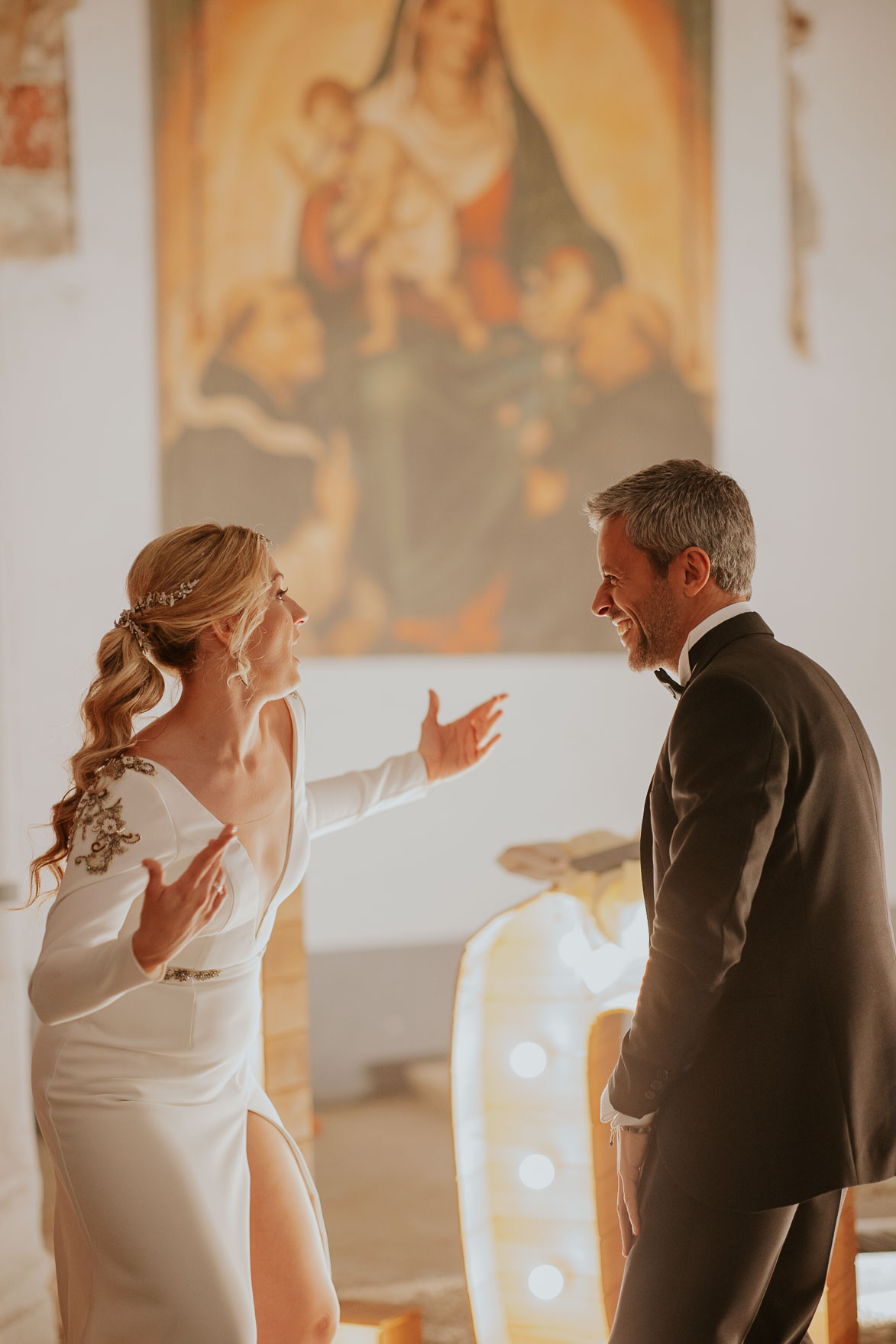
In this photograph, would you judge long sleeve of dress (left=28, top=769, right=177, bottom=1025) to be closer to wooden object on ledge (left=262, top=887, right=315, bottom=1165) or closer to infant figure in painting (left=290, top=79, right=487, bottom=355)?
wooden object on ledge (left=262, top=887, right=315, bottom=1165)

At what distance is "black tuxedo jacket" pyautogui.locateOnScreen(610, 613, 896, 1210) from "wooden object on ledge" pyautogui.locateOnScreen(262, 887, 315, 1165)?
37.9 inches

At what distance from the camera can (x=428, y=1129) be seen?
18.9 ft

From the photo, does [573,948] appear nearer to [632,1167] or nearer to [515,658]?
[632,1167]

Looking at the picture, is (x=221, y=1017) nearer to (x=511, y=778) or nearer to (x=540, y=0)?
(x=511, y=778)

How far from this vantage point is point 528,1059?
2707mm

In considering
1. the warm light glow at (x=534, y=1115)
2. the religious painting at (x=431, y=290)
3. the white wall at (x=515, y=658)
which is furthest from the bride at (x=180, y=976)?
the religious painting at (x=431, y=290)

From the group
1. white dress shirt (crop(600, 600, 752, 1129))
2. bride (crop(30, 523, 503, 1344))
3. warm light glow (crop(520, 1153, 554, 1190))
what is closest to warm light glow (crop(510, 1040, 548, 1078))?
warm light glow (crop(520, 1153, 554, 1190))

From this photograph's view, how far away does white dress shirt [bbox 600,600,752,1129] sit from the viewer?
196cm

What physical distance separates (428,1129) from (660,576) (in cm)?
431

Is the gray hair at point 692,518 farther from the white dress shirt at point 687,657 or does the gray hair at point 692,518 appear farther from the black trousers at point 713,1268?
the black trousers at point 713,1268

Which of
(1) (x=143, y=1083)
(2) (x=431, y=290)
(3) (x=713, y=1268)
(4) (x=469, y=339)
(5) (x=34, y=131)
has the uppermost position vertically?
(5) (x=34, y=131)

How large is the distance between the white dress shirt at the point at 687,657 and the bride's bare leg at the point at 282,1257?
2.02 ft

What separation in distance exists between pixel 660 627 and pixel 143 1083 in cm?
113

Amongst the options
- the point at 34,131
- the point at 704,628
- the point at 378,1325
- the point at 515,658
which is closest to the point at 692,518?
the point at 704,628
